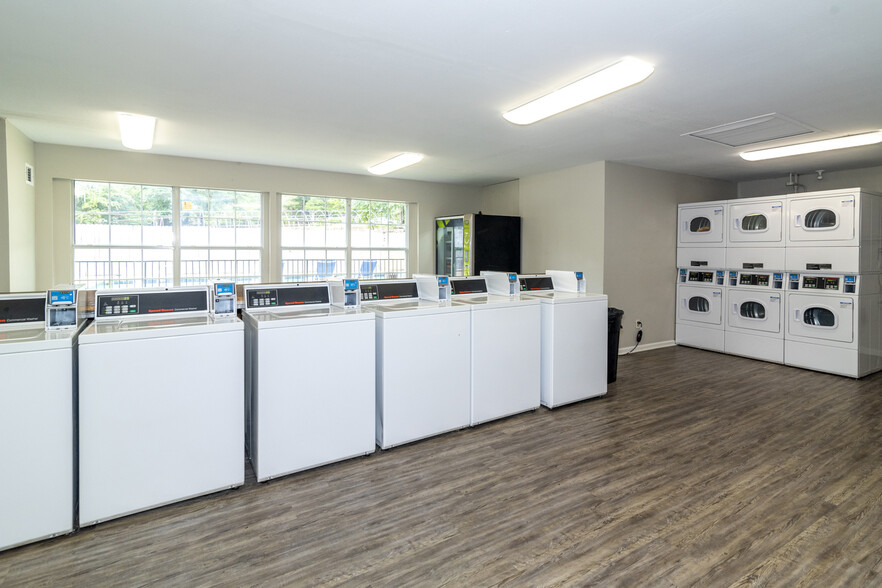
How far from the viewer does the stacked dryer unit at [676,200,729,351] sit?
20.6ft

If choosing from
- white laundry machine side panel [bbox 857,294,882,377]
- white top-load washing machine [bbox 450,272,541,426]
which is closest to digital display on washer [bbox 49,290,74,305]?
white top-load washing machine [bbox 450,272,541,426]

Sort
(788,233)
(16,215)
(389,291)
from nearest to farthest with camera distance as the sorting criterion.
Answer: (389,291), (16,215), (788,233)

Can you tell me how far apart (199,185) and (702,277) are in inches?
278

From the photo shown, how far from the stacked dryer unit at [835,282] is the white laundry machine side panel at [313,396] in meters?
5.43

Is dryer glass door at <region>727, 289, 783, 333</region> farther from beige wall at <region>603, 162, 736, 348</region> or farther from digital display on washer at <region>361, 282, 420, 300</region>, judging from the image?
digital display on washer at <region>361, 282, 420, 300</region>

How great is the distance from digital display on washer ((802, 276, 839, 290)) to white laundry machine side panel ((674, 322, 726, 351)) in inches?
45.9

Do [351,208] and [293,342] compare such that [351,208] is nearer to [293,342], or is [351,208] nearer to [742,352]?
[293,342]

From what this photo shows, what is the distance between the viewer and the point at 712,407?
4.15 meters

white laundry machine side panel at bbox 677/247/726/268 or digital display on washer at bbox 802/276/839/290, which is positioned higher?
white laundry machine side panel at bbox 677/247/726/268

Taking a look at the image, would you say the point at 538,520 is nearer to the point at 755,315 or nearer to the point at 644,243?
the point at 644,243

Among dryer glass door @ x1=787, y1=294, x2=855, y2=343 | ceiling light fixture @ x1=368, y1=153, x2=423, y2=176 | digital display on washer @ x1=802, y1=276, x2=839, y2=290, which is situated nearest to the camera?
dryer glass door @ x1=787, y1=294, x2=855, y2=343

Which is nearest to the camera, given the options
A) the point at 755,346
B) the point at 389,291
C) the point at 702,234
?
the point at 389,291

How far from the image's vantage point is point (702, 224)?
256 inches

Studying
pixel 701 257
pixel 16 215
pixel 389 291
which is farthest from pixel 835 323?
pixel 16 215
